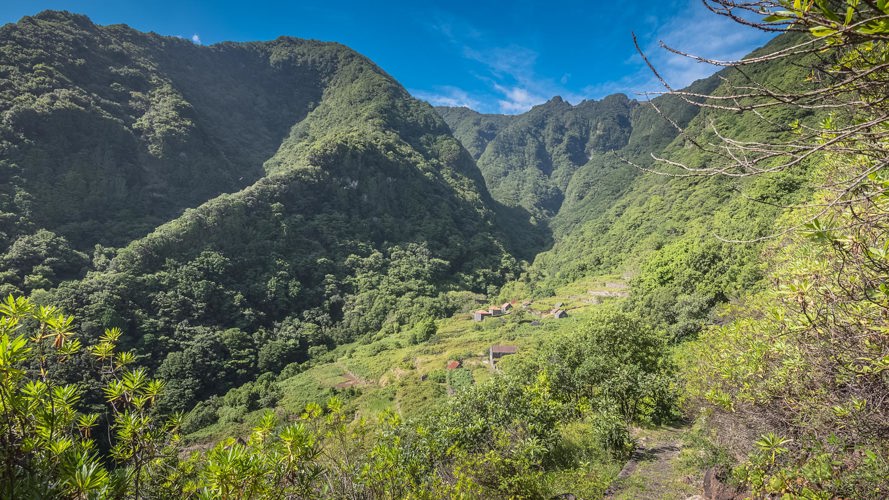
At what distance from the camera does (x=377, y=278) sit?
72.6 m

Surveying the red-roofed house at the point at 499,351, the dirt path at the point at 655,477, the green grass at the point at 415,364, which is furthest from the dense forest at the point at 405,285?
the red-roofed house at the point at 499,351

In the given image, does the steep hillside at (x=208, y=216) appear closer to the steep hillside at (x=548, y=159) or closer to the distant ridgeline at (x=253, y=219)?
the distant ridgeline at (x=253, y=219)

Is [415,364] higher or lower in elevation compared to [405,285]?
lower

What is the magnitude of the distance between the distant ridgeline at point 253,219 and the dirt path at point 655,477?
1625cm

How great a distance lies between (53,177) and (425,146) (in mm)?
92373

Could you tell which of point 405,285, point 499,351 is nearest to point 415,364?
point 499,351

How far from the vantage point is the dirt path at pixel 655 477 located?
334 inches

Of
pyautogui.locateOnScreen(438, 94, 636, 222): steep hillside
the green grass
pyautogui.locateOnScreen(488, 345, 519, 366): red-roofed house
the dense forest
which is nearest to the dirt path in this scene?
the dense forest

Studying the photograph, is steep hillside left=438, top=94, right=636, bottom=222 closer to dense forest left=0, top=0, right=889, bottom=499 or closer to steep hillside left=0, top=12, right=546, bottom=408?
dense forest left=0, top=0, right=889, bottom=499

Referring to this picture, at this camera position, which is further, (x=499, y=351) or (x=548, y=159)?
(x=548, y=159)

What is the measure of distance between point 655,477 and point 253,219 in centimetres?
7266

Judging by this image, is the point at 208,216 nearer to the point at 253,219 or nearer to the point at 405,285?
the point at 253,219

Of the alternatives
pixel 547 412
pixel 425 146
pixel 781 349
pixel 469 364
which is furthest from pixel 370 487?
pixel 425 146

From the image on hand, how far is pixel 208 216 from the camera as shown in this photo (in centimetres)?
6178
